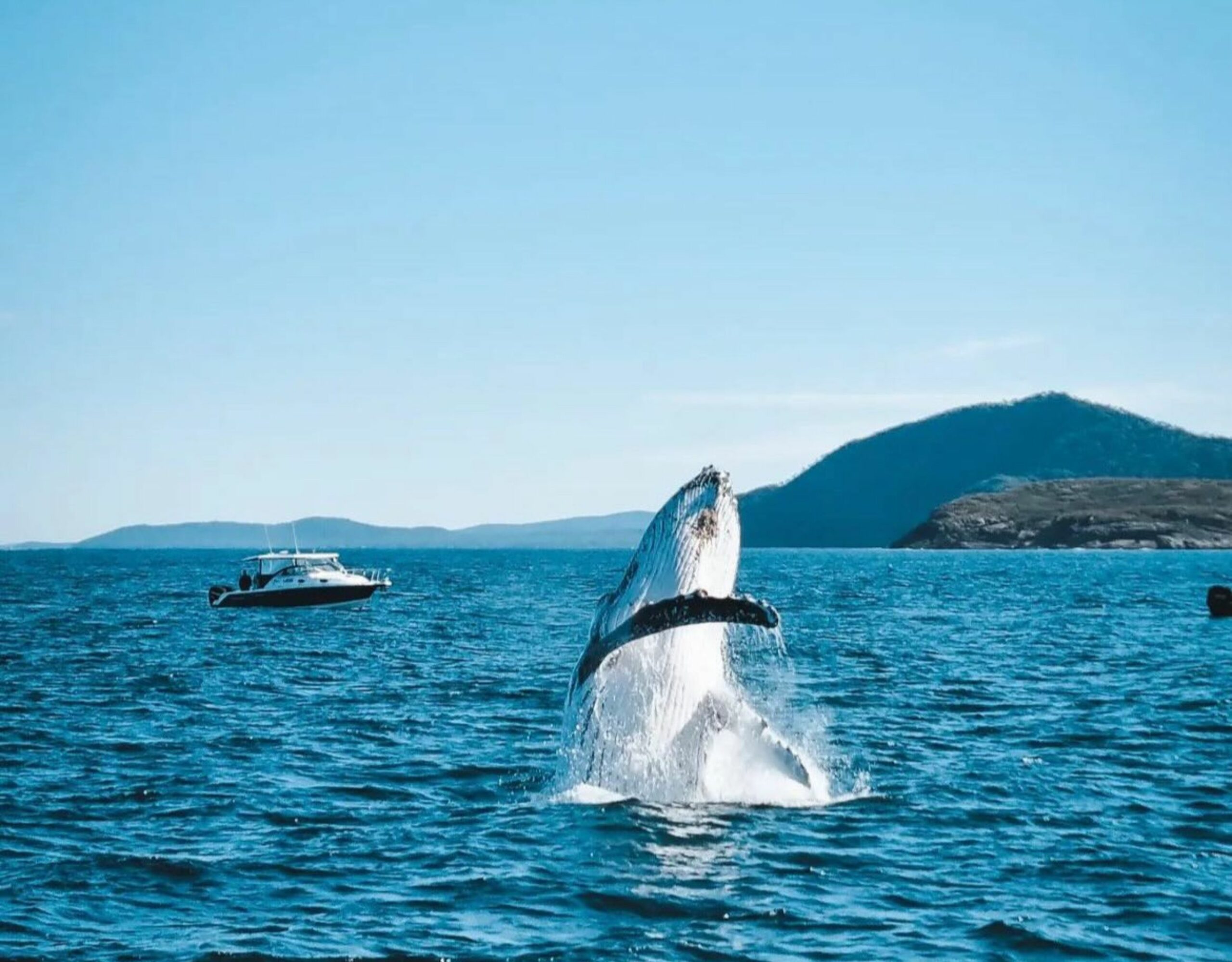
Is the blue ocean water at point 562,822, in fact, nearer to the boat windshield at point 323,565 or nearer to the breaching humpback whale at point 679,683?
the breaching humpback whale at point 679,683

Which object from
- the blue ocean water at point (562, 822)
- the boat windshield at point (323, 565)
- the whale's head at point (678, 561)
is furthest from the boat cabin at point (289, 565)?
the whale's head at point (678, 561)

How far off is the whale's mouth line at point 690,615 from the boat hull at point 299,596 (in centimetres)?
5818

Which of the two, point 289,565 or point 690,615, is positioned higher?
point 690,615

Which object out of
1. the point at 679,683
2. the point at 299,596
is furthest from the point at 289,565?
the point at 679,683

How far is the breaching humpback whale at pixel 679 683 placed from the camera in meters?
14.8

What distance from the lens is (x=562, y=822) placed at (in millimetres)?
17219

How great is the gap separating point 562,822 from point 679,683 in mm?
2654

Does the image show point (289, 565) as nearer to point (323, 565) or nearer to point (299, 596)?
point (323, 565)

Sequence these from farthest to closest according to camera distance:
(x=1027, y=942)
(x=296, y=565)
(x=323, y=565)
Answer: (x=323, y=565) → (x=296, y=565) → (x=1027, y=942)

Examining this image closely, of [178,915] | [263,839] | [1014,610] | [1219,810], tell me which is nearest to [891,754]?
[1219,810]

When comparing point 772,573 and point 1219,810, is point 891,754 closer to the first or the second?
point 1219,810

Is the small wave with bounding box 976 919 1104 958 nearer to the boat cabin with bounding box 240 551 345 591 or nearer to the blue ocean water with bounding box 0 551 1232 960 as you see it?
the blue ocean water with bounding box 0 551 1232 960

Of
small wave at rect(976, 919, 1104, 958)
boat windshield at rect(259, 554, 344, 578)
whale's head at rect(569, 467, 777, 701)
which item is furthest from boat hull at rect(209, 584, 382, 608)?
small wave at rect(976, 919, 1104, 958)

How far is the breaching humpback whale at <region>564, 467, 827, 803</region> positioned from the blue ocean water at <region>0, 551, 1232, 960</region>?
53 cm
